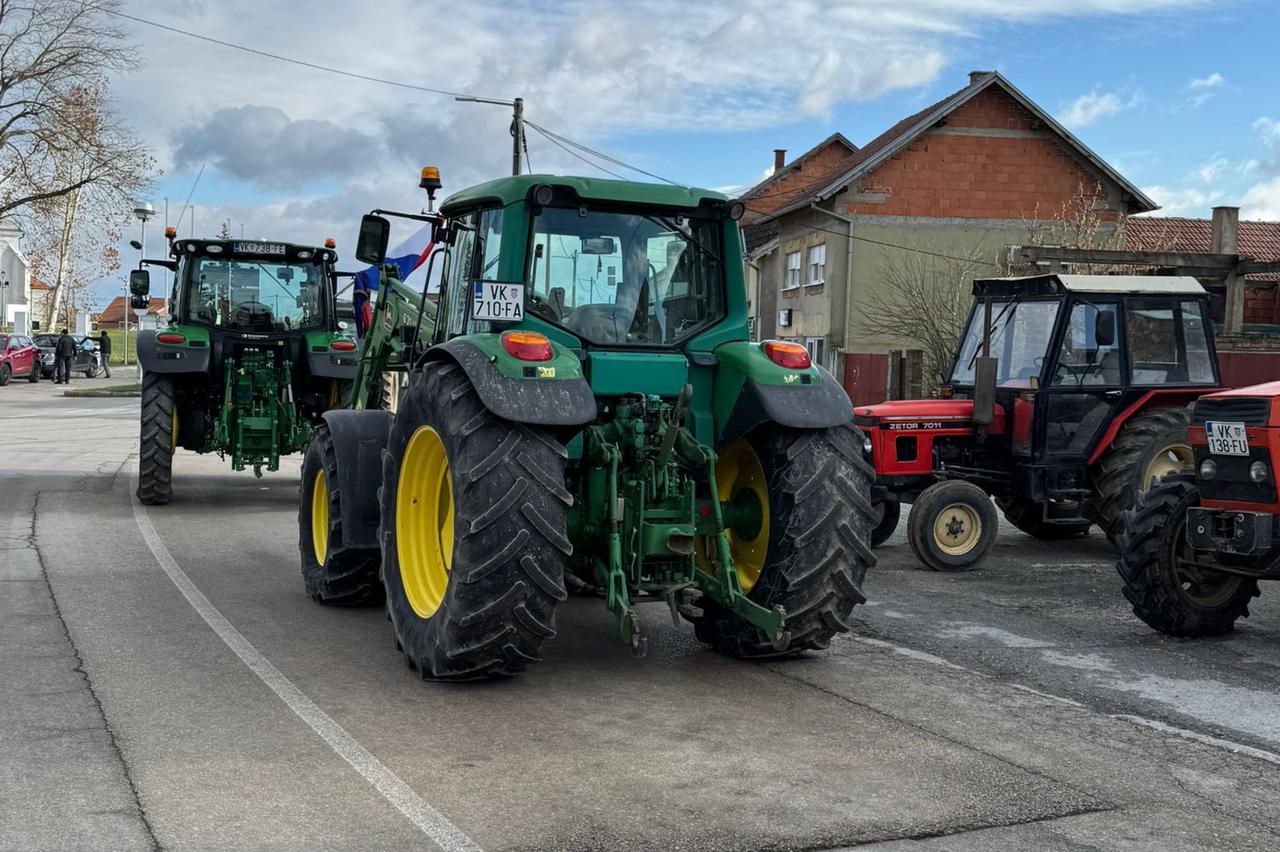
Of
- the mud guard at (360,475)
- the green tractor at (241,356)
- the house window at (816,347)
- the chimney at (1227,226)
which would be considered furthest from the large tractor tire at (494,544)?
the house window at (816,347)

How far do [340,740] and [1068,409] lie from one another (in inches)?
311

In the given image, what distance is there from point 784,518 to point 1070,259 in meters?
12.8

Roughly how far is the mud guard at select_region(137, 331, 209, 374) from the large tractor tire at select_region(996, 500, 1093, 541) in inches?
313

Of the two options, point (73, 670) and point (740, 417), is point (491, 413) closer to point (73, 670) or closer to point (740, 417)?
point (740, 417)

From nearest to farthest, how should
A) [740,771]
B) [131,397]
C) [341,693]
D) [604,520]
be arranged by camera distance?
[740,771], [341,693], [604,520], [131,397]

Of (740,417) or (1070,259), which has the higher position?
(1070,259)

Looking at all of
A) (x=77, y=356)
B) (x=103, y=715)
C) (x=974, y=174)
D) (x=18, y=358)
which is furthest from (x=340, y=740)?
(x=77, y=356)

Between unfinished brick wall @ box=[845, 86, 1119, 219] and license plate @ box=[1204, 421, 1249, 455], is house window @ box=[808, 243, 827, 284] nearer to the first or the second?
unfinished brick wall @ box=[845, 86, 1119, 219]

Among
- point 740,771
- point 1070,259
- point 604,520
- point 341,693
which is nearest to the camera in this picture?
point 740,771

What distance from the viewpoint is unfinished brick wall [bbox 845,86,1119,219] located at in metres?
35.8

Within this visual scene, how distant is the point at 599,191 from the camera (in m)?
7.18

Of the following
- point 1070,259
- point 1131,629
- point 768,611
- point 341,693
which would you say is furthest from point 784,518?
point 1070,259

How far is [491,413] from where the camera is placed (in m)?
6.43

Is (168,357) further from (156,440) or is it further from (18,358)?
(18,358)
